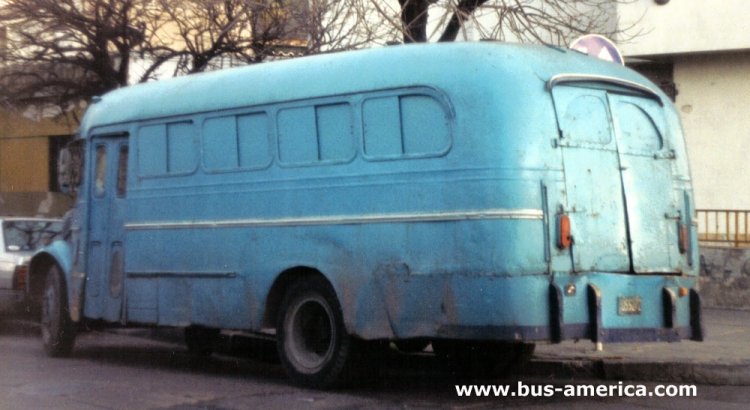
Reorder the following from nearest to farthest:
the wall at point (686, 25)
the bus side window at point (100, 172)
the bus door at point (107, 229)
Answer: the bus door at point (107, 229) → the bus side window at point (100, 172) → the wall at point (686, 25)

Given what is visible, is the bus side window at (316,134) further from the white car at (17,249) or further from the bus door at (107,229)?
the white car at (17,249)

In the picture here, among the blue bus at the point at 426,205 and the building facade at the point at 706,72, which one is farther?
the building facade at the point at 706,72

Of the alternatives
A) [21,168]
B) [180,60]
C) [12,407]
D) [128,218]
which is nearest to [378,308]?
[12,407]

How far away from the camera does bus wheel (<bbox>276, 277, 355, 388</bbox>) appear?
10.3 m

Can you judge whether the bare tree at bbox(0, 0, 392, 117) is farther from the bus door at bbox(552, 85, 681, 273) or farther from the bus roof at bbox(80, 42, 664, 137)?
the bus door at bbox(552, 85, 681, 273)

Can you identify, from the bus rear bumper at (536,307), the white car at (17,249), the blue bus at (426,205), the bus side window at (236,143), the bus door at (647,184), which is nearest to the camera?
the bus rear bumper at (536,307)

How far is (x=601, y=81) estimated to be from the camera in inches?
395

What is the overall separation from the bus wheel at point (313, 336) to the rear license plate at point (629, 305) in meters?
2.16

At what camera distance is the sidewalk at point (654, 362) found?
11.0 metres

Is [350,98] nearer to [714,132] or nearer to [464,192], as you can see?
[464,192]

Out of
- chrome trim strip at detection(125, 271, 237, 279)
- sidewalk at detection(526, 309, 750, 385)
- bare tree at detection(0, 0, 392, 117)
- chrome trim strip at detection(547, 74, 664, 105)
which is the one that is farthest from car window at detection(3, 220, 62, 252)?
chrome trim strip at detection(547, 74, 664, 105)

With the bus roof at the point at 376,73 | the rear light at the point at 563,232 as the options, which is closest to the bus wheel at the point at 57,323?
the bus roof at the point at 376,73

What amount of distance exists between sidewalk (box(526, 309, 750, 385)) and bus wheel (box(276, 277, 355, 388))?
2.17 metres

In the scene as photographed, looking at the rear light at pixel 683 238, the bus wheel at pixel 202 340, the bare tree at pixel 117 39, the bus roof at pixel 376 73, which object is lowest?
the bus wheel at pixel 202 340
